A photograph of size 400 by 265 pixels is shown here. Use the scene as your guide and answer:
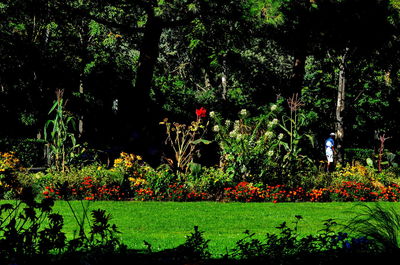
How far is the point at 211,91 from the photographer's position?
75.8 ft

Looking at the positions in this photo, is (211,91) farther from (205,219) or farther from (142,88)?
(205,219)

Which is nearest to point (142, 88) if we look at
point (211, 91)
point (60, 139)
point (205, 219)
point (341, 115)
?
point (60, 139)

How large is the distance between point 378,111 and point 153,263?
20.0 meters

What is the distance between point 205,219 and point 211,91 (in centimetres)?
1548

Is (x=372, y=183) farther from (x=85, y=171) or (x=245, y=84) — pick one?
(x=245, y=84)

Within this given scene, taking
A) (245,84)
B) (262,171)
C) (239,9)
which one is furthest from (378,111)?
(262,171)

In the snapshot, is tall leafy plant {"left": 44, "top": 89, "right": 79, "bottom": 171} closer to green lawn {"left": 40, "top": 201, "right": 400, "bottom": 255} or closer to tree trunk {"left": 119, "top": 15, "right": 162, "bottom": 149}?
green lawn {"left": 40, "top": 201, "right": 400, "bottom": 255}

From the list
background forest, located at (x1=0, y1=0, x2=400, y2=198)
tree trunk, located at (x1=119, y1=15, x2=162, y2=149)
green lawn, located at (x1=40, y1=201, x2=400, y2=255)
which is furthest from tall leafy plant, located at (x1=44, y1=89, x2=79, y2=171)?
tree trunk, located at (x1=119, y1=15, x2=162, y2=149)

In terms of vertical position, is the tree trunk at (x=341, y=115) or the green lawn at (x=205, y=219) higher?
the tree trunk at (x=341, y=115)

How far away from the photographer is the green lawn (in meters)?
6.45

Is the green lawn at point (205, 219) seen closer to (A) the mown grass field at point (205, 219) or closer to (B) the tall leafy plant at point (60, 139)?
(A) the mown grass field at point (205, 219)

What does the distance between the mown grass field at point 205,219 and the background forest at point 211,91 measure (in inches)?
65.6

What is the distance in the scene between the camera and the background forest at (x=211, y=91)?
493 inches

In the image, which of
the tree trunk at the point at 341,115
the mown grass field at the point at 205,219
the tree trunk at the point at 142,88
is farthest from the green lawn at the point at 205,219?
the tree trunk at the point at 341,115
